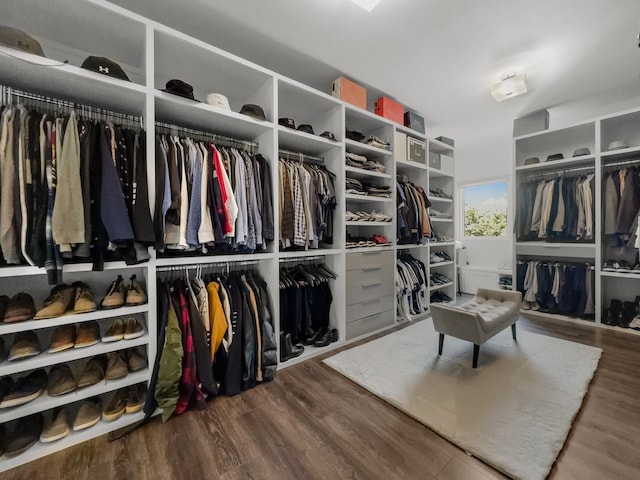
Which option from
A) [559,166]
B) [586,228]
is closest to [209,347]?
[586,228]

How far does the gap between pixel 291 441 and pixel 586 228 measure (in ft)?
12.6

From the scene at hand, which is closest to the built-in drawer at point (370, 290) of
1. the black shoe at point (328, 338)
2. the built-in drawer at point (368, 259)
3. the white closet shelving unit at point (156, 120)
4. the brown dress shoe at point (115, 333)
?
the white closet shelving unit at point (156, 120)

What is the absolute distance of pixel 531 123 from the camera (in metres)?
3.45

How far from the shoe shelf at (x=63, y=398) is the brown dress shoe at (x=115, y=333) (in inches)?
9.0

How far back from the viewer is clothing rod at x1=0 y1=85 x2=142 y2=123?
1368mm

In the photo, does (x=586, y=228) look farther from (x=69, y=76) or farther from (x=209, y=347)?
(x=69, y=76)

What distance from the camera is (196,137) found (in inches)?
81.2

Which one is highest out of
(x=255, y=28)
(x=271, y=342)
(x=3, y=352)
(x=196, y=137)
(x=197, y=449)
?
(x=255, y=28)

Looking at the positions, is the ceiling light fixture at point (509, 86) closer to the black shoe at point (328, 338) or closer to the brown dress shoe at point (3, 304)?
the black shoe at point (328, 338)

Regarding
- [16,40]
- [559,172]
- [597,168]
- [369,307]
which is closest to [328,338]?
[369,307]

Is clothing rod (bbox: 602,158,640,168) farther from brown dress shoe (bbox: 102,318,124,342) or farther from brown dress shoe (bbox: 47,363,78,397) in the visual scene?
brown dress shoe (bbox: 47,363,78,397)

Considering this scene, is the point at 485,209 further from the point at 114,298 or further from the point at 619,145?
the point at 114,298

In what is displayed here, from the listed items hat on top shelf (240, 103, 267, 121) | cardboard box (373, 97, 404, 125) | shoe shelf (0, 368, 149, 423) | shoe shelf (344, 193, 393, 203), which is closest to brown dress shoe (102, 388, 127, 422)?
shoe shelf (0, 368, 149, 423)

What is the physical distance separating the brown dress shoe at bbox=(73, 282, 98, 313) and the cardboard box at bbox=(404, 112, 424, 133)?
3379mm
